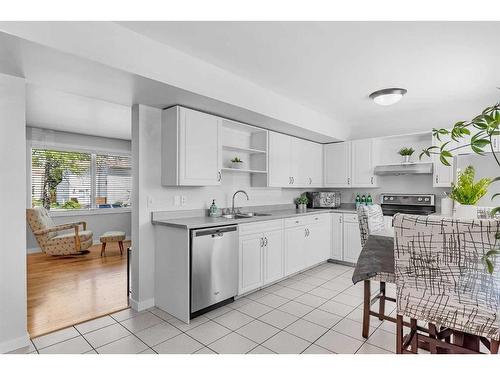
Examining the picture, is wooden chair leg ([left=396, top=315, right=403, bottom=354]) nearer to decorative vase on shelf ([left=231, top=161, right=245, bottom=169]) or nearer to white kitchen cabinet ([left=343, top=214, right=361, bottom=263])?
decorative vase on shelf ([left=231, top=161, right=245, bottom=169])

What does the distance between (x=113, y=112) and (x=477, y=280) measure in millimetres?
4698

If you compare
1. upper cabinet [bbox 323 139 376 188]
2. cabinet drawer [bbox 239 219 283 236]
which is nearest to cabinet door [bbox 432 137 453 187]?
upper cabinet [bbox 323 139 376 188]

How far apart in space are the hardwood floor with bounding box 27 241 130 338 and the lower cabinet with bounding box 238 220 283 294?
1345 mm

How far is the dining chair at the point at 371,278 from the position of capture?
2.33 meters

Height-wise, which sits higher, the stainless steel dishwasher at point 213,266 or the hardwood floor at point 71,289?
the stainless steel dishwasher at point 213,266

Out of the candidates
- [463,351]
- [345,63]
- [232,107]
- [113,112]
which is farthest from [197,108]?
[463,351]

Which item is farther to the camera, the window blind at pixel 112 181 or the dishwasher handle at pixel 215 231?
the window blind at pixel 112 181

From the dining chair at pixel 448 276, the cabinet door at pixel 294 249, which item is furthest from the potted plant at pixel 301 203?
the dining chair at pixel 448 276

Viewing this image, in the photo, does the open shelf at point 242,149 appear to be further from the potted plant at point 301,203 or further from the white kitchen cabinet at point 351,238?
the white kitchen cabinet at point 351,238

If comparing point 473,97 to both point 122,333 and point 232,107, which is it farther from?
point 122,333

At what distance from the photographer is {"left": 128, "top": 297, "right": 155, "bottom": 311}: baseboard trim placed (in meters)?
2.96

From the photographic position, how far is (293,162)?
4555mm

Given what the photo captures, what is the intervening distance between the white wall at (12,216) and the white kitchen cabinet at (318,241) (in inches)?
130

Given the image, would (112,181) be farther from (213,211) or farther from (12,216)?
(12,216)
